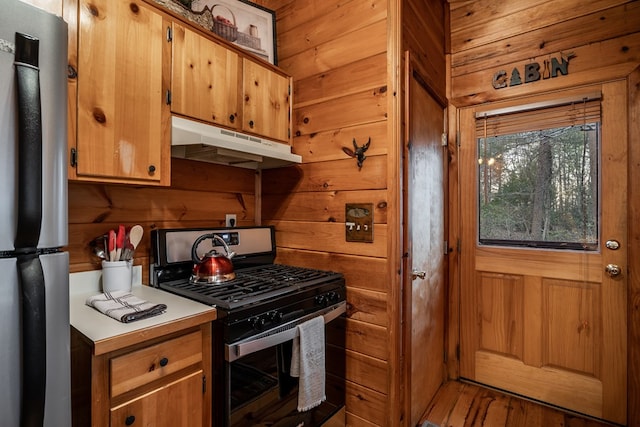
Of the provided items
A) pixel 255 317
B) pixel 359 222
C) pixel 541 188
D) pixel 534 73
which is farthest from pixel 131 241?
pixel 534 73

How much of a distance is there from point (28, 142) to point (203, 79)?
0.94m

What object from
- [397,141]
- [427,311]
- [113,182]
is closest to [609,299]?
[427,311]

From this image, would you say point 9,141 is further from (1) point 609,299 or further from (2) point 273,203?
(1) point 609,299

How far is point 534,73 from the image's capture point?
7.03ft

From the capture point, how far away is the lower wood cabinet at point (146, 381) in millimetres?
958

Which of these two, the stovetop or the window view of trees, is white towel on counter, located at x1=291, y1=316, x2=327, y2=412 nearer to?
the stovetop

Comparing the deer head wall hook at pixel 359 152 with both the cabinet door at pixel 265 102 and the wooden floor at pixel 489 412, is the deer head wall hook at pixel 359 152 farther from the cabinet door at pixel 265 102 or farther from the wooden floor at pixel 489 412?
the wooden floor at pixel 489 412

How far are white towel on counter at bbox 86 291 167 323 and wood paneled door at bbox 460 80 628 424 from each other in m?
2.12

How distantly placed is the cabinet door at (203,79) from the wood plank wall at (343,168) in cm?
49

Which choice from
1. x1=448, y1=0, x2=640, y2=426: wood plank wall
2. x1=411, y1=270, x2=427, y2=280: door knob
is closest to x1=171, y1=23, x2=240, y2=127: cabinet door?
x1=411, y1=270, x2=427, y2=280: door knob

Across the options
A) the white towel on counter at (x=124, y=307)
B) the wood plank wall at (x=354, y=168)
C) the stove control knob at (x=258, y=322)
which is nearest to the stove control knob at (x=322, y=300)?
the wood plank wall at (x=354, y=168)

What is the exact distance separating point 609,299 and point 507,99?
1430 millimetres

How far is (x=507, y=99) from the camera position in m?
2.24

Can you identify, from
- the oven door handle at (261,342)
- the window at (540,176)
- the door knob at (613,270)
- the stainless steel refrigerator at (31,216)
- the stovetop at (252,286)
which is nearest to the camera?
the stainless steel refrigerator at (31,216)
